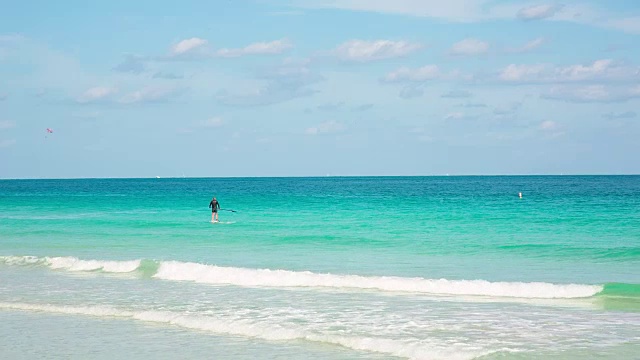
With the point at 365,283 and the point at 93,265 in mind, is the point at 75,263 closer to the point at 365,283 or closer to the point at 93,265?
the point at 93,265

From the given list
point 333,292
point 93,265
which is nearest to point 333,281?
point 333,292

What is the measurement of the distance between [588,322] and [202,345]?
7333mm

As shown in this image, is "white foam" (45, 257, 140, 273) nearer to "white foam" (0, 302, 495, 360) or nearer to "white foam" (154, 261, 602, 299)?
"white foam" (154, 261, 602, 299)

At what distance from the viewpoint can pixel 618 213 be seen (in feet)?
139

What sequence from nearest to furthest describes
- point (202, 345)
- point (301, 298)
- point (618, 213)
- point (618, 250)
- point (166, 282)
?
point (202, 345) < point (301, 298) < point (166, 282) < point (618, 250) < point (618, 213)

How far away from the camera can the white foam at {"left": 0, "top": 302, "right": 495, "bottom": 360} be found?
11.5 meters

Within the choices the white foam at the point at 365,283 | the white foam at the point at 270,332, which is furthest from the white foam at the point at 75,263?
the white foam at the point at 270,332

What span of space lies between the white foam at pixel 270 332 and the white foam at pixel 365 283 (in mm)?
4739

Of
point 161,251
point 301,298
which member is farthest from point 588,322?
point 161,251

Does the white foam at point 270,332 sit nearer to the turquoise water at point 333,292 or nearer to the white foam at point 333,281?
the turquoise water at point 333,292

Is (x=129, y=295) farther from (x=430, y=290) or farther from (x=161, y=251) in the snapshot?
(x=161, y=251)

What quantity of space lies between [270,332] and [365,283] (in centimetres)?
578

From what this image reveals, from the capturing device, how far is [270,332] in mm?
13156

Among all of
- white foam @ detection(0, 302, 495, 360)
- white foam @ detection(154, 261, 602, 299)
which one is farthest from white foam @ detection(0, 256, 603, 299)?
white foam @ detection(0, 302, 495, 360)
